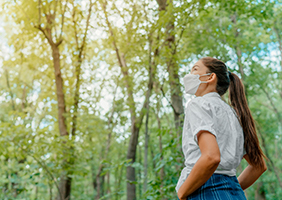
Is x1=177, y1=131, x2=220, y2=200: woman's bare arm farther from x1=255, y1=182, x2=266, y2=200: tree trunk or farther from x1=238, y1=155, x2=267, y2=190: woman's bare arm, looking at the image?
x1=255, y1=182, x2=266, y2=200: tree trunk

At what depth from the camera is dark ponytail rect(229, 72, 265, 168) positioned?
154 centimetres

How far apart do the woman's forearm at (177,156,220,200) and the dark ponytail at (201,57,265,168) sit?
48 centimetres

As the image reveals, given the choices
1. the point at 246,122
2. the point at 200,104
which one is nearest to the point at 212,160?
the point at 200,104

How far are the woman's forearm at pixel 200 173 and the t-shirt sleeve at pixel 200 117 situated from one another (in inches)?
5.7

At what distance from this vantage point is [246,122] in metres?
1.56

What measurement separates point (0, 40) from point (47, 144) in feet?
34.1

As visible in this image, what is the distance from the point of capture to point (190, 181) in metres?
1.25

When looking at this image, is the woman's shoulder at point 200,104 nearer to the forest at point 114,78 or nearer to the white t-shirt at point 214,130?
the white t-shirt at point 214,130

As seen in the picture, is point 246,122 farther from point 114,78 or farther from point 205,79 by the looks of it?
point 114,78

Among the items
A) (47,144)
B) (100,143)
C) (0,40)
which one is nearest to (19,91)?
(0,40)

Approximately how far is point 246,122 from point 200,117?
1.46 ft

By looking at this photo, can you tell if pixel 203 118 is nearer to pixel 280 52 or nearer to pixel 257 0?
pixel 257 0

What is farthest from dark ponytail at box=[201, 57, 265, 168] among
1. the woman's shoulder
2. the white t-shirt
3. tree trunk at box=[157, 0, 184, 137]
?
tree trunk at box=[157, 0, 184, 137]

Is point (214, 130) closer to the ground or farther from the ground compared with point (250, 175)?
farther from the ground
